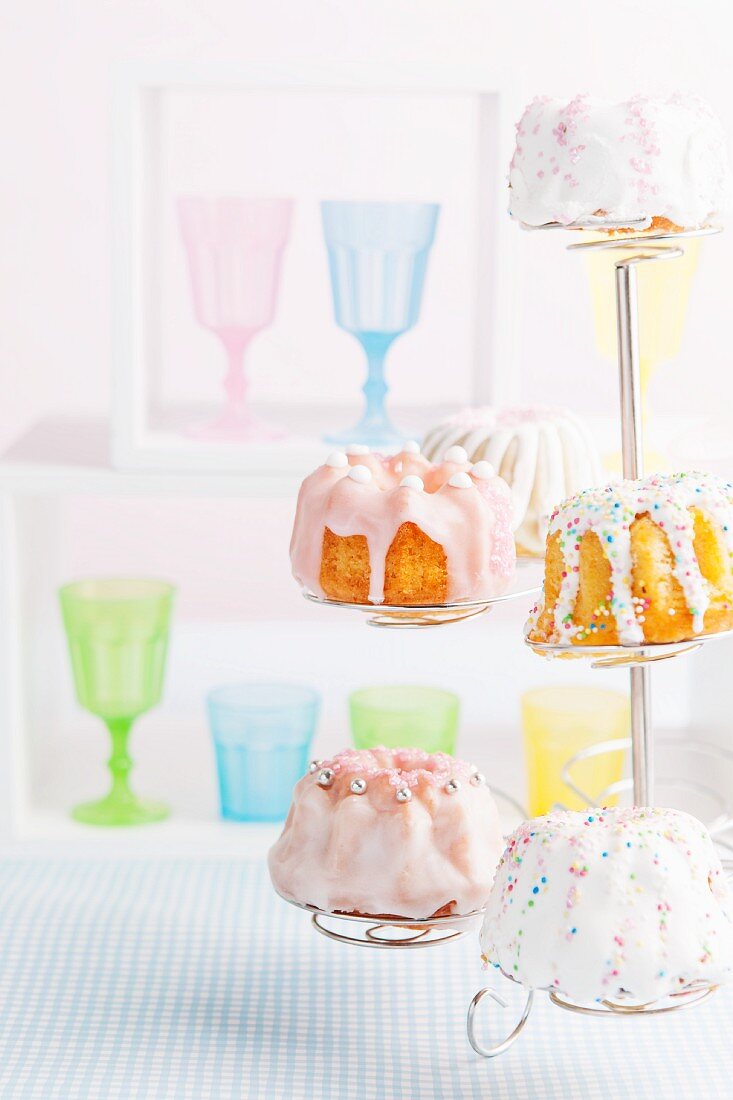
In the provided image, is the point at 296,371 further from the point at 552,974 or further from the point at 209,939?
the point at 552,974

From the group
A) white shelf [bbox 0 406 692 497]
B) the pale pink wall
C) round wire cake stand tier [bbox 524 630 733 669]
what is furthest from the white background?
round wire cake stand tier [bbox 524 630 733 669]

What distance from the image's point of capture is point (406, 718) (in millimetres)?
1913

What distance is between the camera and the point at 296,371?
2936 millimetres

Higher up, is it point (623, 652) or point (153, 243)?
point (153, 243)

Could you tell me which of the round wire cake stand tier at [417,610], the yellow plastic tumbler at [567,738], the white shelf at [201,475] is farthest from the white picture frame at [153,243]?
the round wire cake stand tier at [417,610]

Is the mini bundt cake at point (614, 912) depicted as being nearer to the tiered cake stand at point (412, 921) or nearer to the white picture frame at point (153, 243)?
the tiered cake stand at point (412, 921)

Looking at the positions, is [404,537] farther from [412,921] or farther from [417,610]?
[412,921]

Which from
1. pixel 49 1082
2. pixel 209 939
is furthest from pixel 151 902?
pixel 49 1082

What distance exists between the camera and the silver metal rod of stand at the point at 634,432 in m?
1.36

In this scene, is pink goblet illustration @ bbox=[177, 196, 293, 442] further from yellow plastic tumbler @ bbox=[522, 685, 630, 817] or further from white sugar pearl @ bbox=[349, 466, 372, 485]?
white sugar pearl @ bbox=[349, 466, 372, 485]

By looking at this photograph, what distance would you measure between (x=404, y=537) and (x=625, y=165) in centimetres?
35

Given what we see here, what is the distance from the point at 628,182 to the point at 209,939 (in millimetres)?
934

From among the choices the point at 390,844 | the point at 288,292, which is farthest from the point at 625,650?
the point at 288,292

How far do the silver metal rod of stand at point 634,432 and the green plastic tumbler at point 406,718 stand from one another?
52 cm
